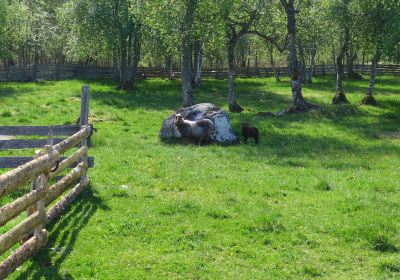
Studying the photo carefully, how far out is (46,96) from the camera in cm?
3834

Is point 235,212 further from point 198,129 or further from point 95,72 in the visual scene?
point 95,72

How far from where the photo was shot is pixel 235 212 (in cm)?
1150

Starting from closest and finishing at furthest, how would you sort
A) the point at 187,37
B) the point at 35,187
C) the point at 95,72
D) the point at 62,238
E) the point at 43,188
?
1. the point at 43,188
2. the point at 35,187
3. the point at 62,238
4. the point at 187,37
5. the point at 95,72

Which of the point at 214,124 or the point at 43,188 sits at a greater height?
the point at 214,124

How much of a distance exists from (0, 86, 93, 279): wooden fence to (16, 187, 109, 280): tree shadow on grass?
0.18 meters

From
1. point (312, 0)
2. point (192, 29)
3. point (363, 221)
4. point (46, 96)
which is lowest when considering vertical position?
point (363, 221)

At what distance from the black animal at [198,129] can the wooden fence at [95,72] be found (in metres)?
39.5

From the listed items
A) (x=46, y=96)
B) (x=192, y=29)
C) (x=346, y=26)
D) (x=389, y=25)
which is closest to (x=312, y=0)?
(x=346, y=26)

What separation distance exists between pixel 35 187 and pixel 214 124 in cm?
1390

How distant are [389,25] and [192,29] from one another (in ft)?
44.7

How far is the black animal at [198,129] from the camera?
70.8ft

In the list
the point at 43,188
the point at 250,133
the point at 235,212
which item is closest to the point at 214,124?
the point at 250,133

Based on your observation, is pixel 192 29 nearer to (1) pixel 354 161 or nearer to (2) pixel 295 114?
(2) pixel 295 114

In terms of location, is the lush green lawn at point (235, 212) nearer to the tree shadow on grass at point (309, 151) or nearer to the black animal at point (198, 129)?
the tree shadow on grass at point (309, 151)
